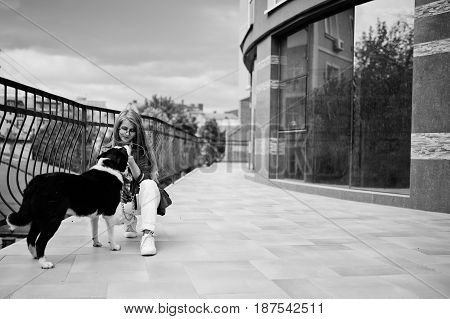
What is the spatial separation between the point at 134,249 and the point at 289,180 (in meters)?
7.29

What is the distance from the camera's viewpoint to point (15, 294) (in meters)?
2.62

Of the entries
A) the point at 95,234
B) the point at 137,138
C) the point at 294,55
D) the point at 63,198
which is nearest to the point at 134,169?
the point at 137,138

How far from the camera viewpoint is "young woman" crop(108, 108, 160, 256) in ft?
12.7

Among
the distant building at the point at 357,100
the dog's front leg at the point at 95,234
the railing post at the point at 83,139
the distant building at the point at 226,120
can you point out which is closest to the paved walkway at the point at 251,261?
the dog's front leg at the point at 95,234

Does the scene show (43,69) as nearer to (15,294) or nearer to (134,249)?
(134,249)

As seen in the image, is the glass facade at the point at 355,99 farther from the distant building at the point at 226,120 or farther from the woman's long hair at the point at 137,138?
the distant building at the point at 226,120

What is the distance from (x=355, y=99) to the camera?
866cm

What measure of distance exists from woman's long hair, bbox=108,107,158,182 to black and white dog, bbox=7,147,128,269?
0.56 m

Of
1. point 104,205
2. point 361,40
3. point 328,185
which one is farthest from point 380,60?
point 104,205

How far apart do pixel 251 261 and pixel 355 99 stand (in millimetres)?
5966

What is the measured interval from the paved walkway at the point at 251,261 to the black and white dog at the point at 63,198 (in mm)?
304

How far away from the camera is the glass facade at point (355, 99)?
7.76 m
